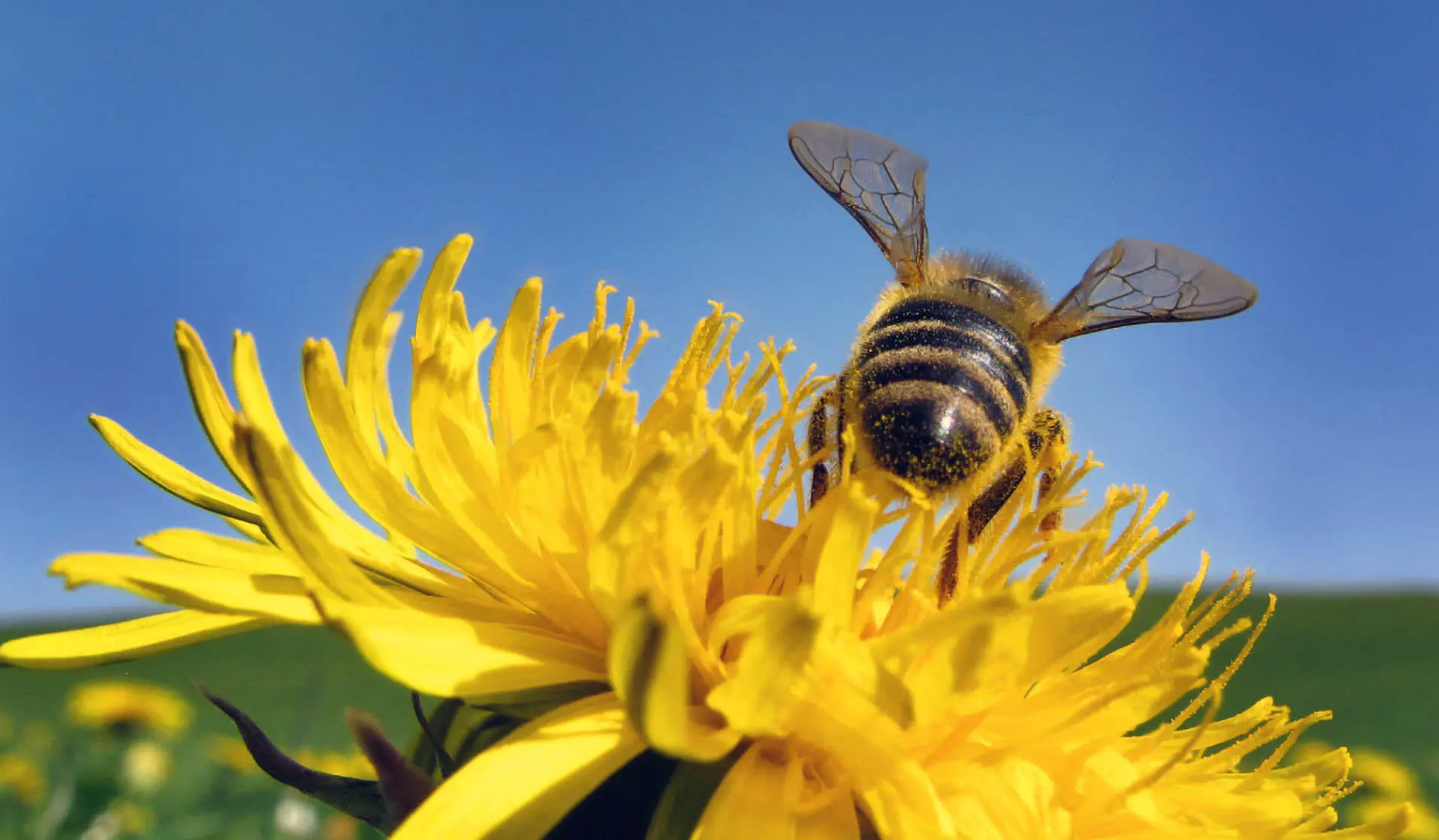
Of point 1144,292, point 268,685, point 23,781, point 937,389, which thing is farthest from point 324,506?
point 268,685

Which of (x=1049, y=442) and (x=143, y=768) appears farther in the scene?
(x=143, y=768)

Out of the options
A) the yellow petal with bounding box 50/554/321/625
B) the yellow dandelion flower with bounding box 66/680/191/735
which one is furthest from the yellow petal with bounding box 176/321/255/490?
the yellow dandelion flower with bounding box 66/680/191/735

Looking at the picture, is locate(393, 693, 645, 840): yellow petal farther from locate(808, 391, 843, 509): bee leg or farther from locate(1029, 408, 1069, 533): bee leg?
locate(1029, 408, 1069, 533): bee leg

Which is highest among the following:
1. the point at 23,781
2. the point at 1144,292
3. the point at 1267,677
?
the point at 1267,677

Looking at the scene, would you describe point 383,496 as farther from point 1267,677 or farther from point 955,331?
point 1267,677

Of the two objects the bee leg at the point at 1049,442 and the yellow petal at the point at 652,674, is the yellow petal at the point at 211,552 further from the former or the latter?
the bee leg at the point at 1049,442

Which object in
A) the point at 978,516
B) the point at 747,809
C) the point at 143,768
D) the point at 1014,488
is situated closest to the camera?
the point at 747,809
